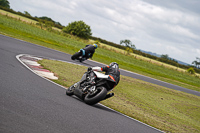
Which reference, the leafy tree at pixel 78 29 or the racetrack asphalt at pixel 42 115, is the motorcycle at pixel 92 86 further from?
the leafy tree at pixel 78 29

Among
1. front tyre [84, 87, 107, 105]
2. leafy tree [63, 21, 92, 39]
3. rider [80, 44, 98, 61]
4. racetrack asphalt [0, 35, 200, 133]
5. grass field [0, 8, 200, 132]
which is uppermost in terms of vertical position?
leafy tree [63, 21, 92, 39]

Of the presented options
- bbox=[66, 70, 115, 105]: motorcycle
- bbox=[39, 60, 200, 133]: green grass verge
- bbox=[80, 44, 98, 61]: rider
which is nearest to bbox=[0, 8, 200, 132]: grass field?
bbox=[39, 60, 200, 133]: green grass verge

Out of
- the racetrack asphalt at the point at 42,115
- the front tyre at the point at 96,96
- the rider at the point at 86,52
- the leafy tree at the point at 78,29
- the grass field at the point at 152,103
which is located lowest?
the grass field at the point at 152,103

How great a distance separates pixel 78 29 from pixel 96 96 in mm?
66595

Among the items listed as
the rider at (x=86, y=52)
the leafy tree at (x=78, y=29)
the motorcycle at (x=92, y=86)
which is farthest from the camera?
the leafy tree at (x=78, y=29)

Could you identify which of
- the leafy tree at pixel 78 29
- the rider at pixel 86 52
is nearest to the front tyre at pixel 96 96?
the rider at pixel 86 52

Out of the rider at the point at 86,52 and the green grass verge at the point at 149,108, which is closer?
the green grass verge at the point at 149,108

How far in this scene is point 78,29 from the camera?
2862 inches

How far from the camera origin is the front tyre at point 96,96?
733cm

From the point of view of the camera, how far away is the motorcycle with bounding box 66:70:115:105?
761cm

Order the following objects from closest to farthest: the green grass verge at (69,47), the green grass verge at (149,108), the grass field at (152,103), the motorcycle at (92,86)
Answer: the motorcycle at (92,86) < the green grass verge at (149,108) < the grass field at (152,103) < the green grass verge at (69,47)

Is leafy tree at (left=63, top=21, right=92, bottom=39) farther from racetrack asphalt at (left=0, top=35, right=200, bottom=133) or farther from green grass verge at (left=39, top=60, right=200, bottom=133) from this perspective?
racetrack asphalt at (left=0, top=35, right=200, bottom=133)

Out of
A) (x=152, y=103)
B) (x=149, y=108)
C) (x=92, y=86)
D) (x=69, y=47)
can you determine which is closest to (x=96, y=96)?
(x=92, y=86)

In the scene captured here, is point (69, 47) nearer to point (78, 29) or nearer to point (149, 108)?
point (149, 108)
